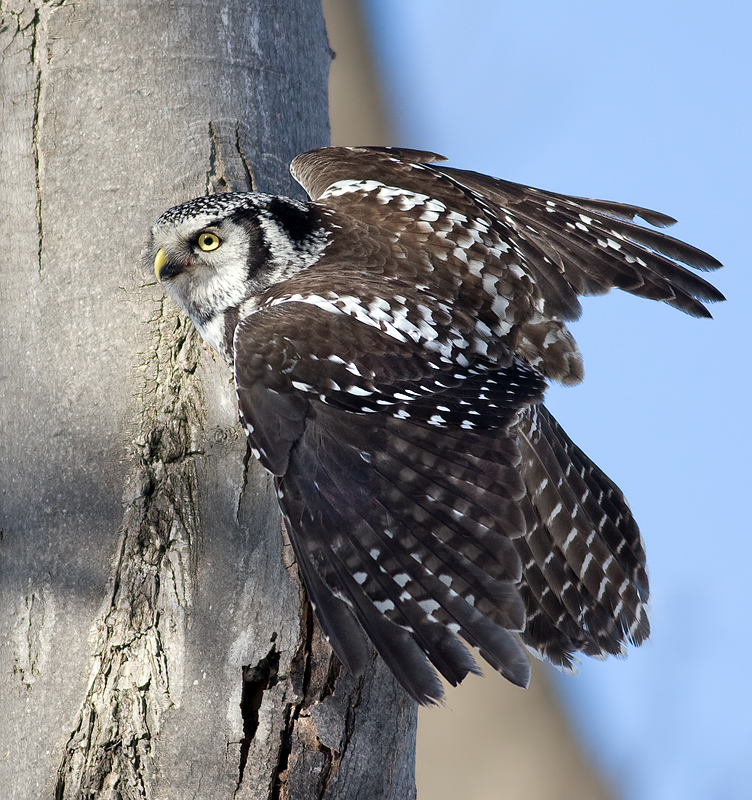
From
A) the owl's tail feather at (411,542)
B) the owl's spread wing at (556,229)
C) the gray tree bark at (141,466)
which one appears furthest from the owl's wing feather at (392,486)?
the owl's spread wing at (556,229)

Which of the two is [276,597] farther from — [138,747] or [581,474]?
[581,474]

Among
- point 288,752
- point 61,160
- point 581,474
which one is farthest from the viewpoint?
point 581,474

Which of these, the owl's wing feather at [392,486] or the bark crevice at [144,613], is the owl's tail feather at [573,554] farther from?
the bark crevice at [144,613]

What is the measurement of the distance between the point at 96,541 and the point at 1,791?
0.64 meters

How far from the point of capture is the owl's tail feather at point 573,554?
7.74ft

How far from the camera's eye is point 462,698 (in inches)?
196

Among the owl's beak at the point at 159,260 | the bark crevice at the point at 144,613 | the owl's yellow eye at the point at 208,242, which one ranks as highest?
the owl's yellow eye at the point at 208,242

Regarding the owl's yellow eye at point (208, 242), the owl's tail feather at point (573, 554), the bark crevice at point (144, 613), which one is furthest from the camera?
the owl's yellow eye at point (208, 242)

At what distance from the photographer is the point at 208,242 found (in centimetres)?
259

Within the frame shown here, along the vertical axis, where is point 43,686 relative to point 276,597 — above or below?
A: below

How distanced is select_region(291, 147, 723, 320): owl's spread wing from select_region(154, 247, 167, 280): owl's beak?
0.54m

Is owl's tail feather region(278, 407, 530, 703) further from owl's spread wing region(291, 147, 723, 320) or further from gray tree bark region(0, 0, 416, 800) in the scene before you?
owl's spread wing region(291, 147, 723, 320)

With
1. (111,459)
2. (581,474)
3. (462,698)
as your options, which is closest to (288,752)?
(111,459)

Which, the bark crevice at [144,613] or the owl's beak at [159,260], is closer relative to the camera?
the bark crevice at [144,613]
